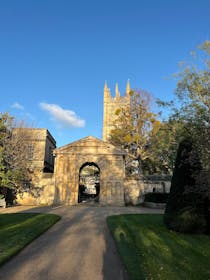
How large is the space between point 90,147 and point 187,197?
1699 centimetres

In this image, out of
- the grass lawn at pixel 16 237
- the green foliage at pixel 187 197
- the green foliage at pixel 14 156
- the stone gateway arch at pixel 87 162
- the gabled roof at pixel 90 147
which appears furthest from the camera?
the gabled roof at pixel 90 147

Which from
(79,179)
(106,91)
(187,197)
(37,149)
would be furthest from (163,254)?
(106,91)

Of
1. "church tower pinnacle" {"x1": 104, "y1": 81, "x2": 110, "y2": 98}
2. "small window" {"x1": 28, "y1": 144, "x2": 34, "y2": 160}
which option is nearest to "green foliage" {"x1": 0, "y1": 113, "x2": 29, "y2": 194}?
"small window" {"x1": 28, "y1": 144, "x2": 34, "y2": 160}

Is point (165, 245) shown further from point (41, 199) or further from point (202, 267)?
point (41, 199)

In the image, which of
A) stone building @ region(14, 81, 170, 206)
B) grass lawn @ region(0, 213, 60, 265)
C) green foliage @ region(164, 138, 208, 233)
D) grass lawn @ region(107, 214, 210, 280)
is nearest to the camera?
grass lawn @ region(107, 214, 210, 280)

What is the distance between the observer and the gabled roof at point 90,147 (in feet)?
83.4

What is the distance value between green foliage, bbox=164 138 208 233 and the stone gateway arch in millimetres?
14512

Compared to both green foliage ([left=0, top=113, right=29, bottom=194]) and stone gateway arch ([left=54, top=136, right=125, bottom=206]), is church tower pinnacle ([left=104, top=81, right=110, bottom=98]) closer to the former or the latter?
stone gateway arch ([left=54, top=136, right=125, bottom=206])

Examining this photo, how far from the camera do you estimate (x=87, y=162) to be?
25.3 metres

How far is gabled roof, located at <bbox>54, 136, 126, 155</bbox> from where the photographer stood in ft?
83.4

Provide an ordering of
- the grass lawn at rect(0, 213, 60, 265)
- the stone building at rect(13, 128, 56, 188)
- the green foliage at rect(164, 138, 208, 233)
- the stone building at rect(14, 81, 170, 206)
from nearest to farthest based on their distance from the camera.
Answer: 1. the grass lawn at rect(0, 213, 60, 265)
2. the green foliage at rect(164, 138, 208, 233)
3. the stone building at rect(14, 81, 170, 206)
4. the stone building at rect(13, 128, 56, 188)

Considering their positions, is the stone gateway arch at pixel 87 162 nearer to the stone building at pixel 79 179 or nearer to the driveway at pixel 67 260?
the stone building at pixel 79 179

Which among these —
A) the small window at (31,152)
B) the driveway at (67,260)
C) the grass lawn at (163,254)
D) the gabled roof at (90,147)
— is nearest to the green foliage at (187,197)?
the grass lawn at (163,254)

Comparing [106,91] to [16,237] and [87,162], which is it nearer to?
[87,162]
